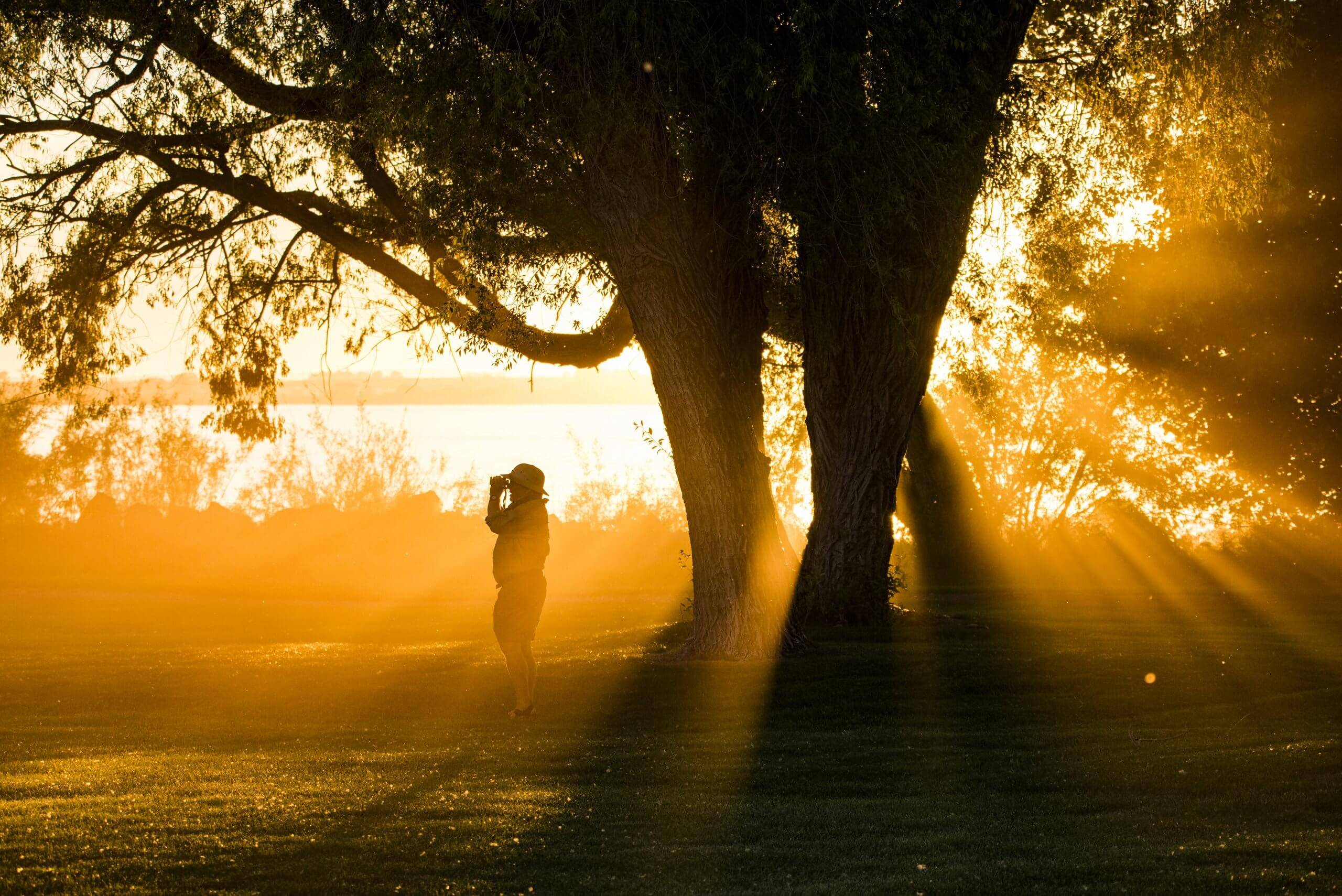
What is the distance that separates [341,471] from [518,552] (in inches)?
822

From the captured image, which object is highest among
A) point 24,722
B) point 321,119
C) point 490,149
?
point 321,119

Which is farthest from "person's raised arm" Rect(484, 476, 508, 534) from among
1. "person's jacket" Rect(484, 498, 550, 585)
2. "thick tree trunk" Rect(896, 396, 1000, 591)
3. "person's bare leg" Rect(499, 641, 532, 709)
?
"thick tree trunk" Rect(896, 396, 1000, 591)

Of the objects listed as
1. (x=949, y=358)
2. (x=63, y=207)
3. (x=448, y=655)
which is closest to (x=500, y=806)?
(x=448, y=655)

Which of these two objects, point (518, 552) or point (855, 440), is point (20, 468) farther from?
point (518, 552)

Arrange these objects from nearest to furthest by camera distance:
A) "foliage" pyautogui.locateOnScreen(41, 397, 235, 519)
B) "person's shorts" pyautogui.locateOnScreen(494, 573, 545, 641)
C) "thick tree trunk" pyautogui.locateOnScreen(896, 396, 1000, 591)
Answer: "person's shorts" pyautogui.locateOnScreen(494, 573, 545, 641) → "thick tree trunk" pyautogui.locateOnScreen(896, 396, 1000, 591) → "foliage" pyautogui.locateOnScreen(41, 397, 235, 519)

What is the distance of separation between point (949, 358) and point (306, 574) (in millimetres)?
13794

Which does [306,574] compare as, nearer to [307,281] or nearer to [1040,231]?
[307,281]

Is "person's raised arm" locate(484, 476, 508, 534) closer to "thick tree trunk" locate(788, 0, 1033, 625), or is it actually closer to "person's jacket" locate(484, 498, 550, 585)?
"person's jacket" locate(484, 498, 550, 585)

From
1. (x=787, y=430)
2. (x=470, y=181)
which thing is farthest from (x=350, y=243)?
(x=787, y=430)

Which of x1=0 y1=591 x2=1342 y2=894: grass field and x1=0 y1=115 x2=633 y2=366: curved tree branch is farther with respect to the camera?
x1=0 y1=115 x2=633 y2=366: curved tree branch

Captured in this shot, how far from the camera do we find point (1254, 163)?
A: 13891 mm

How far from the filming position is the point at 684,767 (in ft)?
28.2

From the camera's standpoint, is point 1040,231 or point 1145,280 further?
point 1145,280

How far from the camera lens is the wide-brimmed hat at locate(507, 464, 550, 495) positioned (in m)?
9.97
